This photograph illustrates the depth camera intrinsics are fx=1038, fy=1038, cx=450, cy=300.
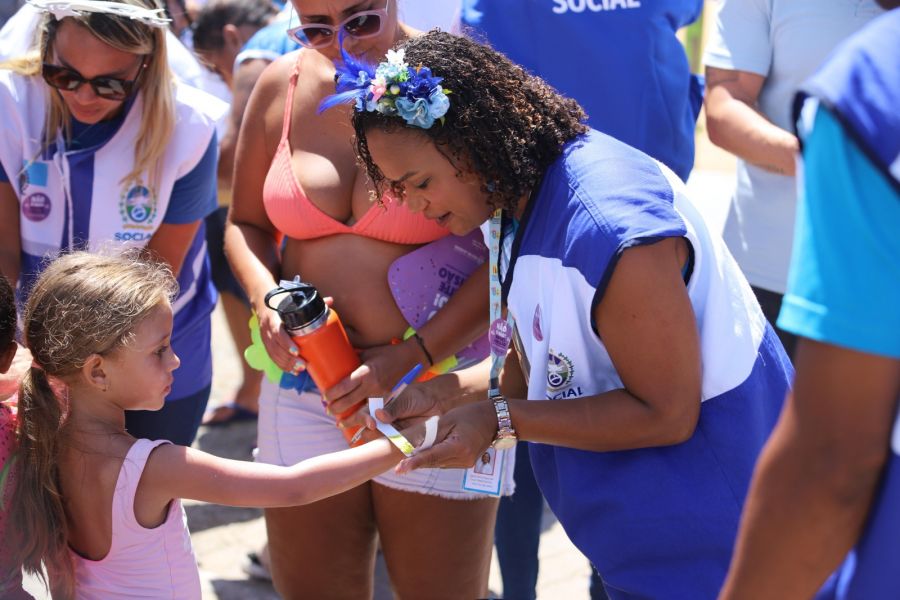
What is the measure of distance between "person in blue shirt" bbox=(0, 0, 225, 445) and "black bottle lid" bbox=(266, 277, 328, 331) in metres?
0.72

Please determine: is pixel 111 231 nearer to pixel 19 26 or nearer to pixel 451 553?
pixel 19 26

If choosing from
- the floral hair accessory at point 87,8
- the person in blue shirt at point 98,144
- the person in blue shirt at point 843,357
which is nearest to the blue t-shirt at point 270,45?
the person in blue shirt at point 98,144

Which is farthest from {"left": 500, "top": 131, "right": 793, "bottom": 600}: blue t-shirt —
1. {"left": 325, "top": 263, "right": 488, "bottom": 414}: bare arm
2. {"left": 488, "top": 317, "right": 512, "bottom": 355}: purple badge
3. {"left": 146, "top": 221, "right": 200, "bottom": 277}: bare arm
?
{"left": 146, "top": 221, "right": 200, "bottom": 277}: bare arm

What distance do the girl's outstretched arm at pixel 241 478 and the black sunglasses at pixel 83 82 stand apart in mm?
1227

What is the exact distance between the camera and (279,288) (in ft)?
8.47

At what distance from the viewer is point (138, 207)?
3.09 metres

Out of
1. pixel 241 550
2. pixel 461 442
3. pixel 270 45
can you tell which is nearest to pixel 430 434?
pixel 461 442

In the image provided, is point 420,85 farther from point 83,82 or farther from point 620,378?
point 83,82

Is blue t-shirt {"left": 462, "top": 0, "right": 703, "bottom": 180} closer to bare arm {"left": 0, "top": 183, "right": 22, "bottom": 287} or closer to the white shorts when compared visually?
the white shorts

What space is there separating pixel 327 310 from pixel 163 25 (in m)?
1.08

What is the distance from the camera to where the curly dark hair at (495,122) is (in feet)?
7.01

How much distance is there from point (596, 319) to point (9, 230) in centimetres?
190

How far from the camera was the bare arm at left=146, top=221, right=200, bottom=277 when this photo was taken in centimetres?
319

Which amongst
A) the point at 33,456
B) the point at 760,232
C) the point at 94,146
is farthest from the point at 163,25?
the point at 760,232
